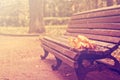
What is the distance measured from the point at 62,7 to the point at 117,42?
15771mm

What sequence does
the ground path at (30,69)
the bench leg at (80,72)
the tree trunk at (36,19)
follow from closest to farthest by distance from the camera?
the bench leg at (80,72), the ground path at (30,69), the tree trunk at (36,19)

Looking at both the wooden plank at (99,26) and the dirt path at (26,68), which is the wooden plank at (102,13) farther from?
the dirt path at (26,68)

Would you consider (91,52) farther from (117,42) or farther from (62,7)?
(62,7)

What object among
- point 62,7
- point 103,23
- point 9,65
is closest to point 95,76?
point 103,23

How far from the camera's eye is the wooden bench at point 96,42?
3832 millimetres

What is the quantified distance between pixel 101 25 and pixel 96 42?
13.8 inches

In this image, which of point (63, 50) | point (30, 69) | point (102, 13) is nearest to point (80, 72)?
point (63, 50)

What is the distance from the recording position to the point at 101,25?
4887mm

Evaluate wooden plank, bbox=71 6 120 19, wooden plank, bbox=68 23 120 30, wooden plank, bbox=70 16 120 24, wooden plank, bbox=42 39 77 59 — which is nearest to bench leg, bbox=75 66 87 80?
wooden plank, bbox=42 39 77 59

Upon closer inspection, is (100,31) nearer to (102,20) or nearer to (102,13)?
(102,20)

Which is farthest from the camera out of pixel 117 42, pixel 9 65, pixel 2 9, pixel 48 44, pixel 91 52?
pixel 2 9

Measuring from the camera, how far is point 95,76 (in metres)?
5.06

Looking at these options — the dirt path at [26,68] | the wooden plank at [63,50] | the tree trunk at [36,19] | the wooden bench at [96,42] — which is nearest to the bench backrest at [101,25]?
the wooden bench at [96,42]

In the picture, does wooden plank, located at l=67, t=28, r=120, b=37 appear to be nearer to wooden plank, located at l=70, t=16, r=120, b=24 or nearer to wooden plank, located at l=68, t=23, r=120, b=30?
wooden plank, located at l=68, t=23, r=120, b=30
